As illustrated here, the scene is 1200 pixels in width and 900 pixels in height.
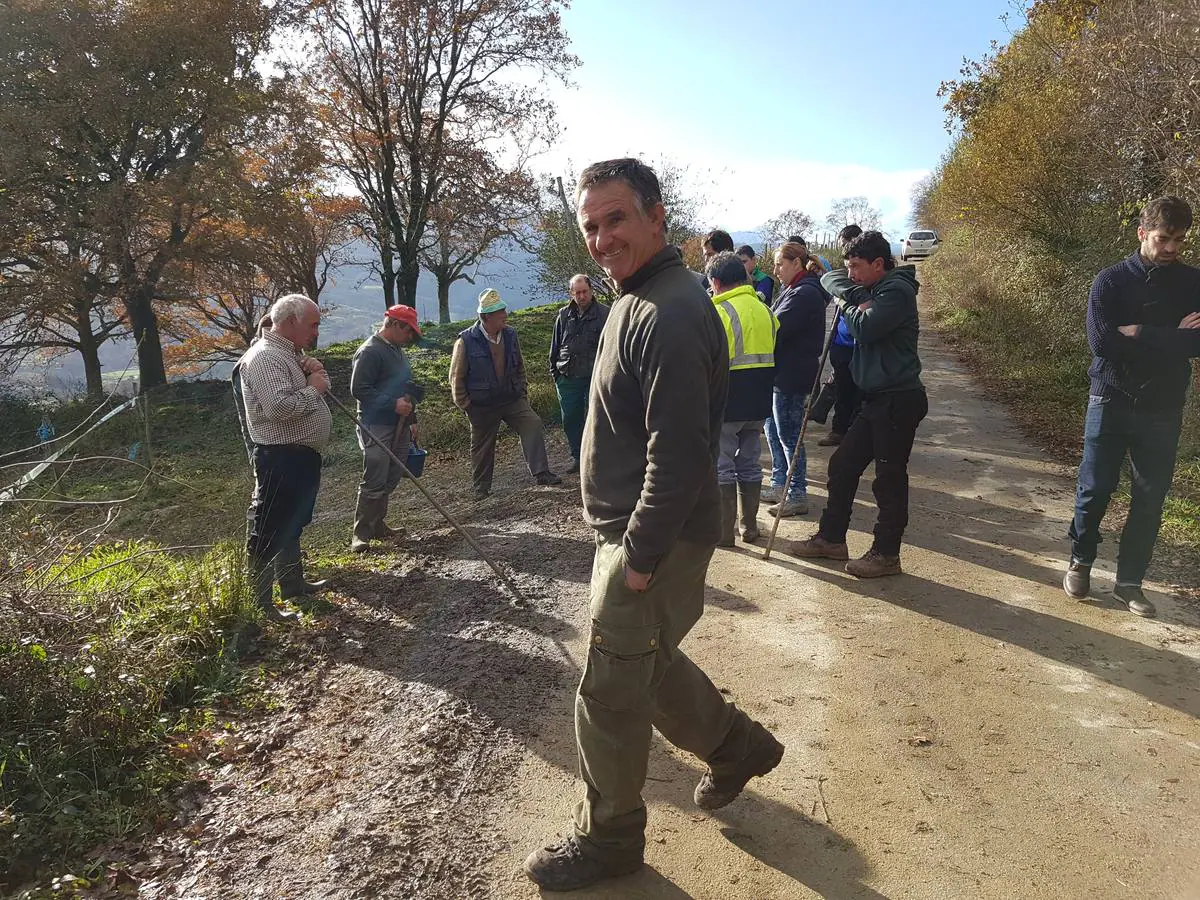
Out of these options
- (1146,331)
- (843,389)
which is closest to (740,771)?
(1146,331)

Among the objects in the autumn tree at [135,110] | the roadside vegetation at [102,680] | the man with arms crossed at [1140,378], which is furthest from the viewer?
the autumn tree at [135,110]

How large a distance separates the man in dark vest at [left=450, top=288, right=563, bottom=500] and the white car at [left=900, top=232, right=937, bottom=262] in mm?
28938

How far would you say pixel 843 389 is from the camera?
730 centimetres

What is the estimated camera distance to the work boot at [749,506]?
5.32m

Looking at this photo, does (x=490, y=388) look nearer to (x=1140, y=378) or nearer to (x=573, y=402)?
(x=573, y=402)

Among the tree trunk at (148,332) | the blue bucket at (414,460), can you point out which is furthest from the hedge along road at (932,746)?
the tree trunk at (148,332)

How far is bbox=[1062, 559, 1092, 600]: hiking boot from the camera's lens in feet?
14.0

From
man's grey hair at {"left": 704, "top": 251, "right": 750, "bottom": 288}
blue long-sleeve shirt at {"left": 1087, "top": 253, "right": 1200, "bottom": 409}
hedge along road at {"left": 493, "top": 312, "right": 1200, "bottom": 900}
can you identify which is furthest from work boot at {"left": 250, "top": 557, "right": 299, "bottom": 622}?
blue long-sleeve shirt at {"left": 1087, "top": 253, "right": 1200, "bottom": 409}

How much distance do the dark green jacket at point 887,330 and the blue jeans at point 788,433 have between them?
1.38 m

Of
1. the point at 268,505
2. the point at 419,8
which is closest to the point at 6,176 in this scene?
the point at 419,8

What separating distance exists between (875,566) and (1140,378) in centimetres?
181

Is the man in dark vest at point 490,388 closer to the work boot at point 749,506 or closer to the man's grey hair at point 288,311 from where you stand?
the man's grey hair at point 288,311

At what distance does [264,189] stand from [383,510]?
13.2 m

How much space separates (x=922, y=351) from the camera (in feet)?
47.3
